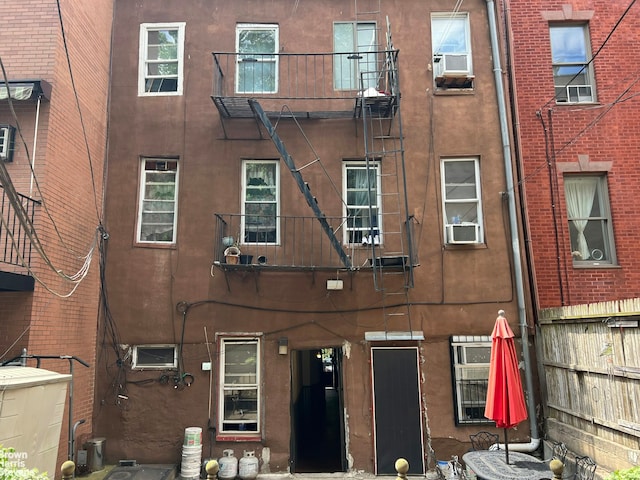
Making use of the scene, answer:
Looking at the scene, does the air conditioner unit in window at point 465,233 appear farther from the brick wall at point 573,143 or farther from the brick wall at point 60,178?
the brick wall at point 60,178

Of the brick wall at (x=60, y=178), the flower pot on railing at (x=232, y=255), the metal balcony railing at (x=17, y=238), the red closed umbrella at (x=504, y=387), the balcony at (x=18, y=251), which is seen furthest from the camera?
the flower pot on railing at (x=232, y=255)

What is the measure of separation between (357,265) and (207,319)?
306cm

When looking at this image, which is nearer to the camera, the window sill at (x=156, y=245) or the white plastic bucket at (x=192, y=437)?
the white plastic bucket at (x=192, y=437)

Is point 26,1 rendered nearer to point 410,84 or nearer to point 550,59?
point 410,84

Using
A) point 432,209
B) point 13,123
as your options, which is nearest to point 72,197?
point 13,123

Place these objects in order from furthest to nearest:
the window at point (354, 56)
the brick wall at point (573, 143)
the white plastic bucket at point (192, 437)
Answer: the window at point (354, 56)
the brick wall at point (573, 143)
the white plastic bucket at point (192, 437)

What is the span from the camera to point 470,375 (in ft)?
28.4

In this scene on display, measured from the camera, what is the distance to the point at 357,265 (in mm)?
9094

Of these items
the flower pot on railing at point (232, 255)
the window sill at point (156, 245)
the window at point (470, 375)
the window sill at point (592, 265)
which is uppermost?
the window sill at point (156, 245)

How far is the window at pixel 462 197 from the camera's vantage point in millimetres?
9109

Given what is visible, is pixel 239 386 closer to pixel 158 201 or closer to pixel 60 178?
pixel 158 201

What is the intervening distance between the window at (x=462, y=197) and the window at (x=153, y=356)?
5.74 meters

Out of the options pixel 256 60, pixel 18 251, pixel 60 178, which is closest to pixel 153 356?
pixel 18 251

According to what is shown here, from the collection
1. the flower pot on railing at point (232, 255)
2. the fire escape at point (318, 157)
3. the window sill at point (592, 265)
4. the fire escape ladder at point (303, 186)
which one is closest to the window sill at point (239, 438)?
the fire escape at point (318, 157)
